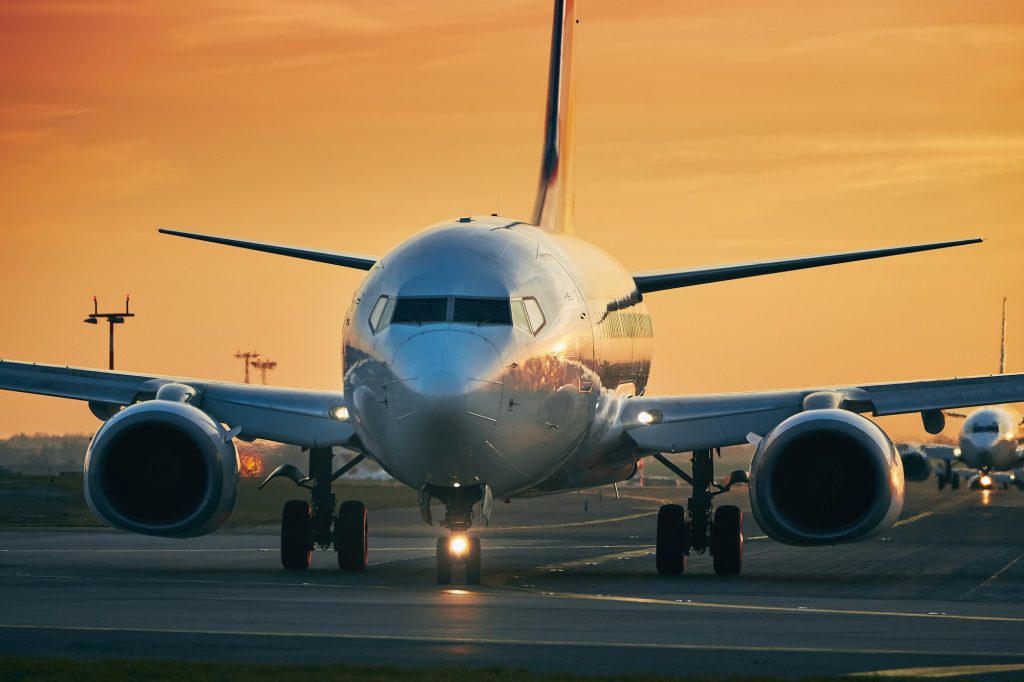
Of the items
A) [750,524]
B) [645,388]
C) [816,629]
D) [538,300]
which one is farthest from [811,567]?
[750,524]

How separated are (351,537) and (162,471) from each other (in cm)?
347

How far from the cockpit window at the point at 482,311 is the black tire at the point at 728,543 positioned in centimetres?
689

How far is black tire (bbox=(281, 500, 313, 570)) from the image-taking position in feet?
98.6

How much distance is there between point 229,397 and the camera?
30.4 m

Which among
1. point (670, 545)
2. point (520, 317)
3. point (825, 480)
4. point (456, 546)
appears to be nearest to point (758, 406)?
point (670, 545)

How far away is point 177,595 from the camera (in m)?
23.6

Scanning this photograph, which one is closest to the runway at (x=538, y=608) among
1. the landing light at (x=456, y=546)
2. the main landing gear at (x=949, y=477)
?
the landing light at (x=456, y=546)

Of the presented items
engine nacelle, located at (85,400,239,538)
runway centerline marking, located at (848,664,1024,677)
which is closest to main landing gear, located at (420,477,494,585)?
engine nacelle, located at (85,400,239,538)

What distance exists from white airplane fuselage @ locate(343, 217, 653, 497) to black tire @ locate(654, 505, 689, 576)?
2024 millimetres

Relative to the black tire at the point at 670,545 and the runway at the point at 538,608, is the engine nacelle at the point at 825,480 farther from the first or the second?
the black tire at the point at 670,545

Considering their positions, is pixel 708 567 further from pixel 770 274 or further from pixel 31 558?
pixel 31 558

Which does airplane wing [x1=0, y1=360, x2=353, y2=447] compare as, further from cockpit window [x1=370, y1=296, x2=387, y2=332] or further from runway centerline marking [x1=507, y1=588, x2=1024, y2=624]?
runway centerline marking [x1=507, y1=588, x2=1024, y2=624]

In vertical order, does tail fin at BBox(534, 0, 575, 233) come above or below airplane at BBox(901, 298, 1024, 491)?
above

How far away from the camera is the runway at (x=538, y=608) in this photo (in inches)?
672
